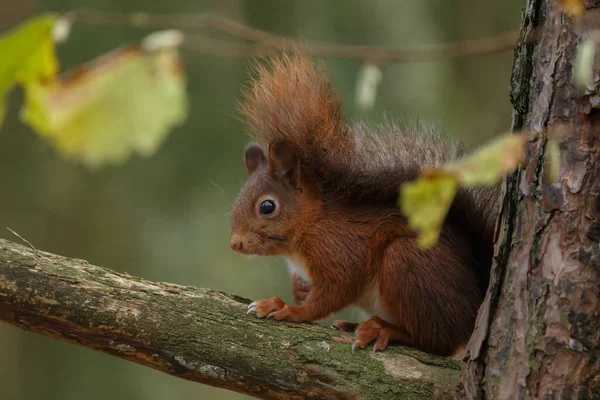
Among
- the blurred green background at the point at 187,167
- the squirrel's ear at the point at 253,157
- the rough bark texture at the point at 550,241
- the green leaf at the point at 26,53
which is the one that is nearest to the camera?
the green leaf at the point at 26,53

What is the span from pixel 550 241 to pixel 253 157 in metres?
1.22

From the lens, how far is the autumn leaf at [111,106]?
83 centimetres

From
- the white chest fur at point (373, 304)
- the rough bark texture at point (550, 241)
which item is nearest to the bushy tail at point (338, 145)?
the white chest fur at point (373, 304)

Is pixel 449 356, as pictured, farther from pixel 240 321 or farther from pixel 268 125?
pixel 268 125

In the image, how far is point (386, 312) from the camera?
211cm

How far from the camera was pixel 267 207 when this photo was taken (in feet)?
7.73

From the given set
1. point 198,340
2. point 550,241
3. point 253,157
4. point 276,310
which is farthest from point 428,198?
point 253,157

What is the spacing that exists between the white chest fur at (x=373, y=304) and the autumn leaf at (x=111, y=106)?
1340mm

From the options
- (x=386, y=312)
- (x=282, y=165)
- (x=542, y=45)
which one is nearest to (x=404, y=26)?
(x=282, y=165)

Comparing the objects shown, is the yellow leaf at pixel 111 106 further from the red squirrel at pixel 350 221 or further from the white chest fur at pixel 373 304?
the white chest fur at pixel 373 304

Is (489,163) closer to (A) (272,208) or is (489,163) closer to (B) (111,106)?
(B) (111,106)

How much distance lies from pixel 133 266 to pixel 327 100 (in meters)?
2.61

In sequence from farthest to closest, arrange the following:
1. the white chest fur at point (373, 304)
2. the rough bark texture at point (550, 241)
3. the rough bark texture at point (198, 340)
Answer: the white chest fur at point (373, 304)
the rough bark texture at point (198, 340)
the rough bark texture at point (550, 241)

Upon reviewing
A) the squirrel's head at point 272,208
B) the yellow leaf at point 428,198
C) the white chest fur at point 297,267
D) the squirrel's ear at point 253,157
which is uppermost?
the squirrel's ear at point 253,157
